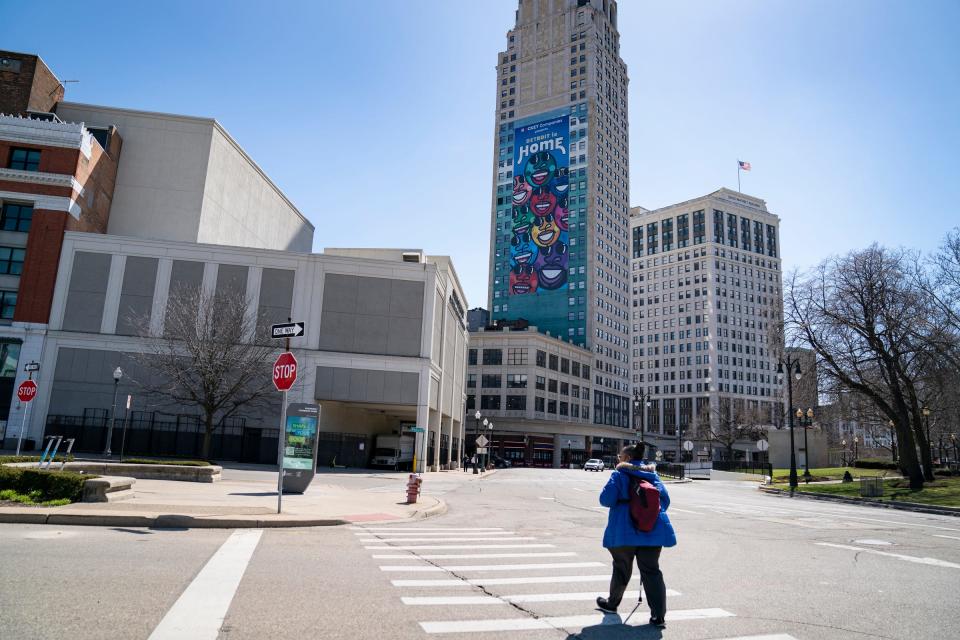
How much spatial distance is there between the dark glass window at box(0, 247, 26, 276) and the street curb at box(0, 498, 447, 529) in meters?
42.6

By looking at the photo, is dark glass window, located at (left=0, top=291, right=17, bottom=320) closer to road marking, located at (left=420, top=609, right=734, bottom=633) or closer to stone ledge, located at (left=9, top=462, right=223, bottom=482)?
stone ledge, located at (left=9, top=462, right=223, bottom=482)

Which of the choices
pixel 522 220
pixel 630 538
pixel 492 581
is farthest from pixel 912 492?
pixel 522 220

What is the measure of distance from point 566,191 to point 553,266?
14.1 metres

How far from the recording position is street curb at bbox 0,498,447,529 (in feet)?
34.9

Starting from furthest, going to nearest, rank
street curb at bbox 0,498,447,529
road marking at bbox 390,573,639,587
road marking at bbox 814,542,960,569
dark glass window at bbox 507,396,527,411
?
dark glass window at bbox 507,396,527,411, street curb at bbox 0,498,447,529, road marking at bbox 814,542,960,569, road marking at bbox 390,573,639,587

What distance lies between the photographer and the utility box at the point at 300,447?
2009 centimetres

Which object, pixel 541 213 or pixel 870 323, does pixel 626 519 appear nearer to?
pixel 870 323

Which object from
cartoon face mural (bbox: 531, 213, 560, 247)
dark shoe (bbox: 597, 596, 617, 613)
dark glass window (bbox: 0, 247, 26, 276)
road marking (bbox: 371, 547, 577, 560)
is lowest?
road marking (bbox: 371, 547, 577, 560)

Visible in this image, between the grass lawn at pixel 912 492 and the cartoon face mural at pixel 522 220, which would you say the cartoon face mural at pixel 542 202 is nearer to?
the cartoon face mural at pixel 522 220

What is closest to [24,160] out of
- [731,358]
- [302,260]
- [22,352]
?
[22,352]

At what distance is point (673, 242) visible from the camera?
6191 inches

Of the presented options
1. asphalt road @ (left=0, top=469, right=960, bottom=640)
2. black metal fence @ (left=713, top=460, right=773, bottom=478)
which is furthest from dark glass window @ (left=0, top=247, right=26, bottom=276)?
black metal fence @ (left=713, top=460, right=773, bottom=478)

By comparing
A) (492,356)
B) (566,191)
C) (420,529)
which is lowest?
(420,529)

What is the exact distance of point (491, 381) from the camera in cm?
9925
